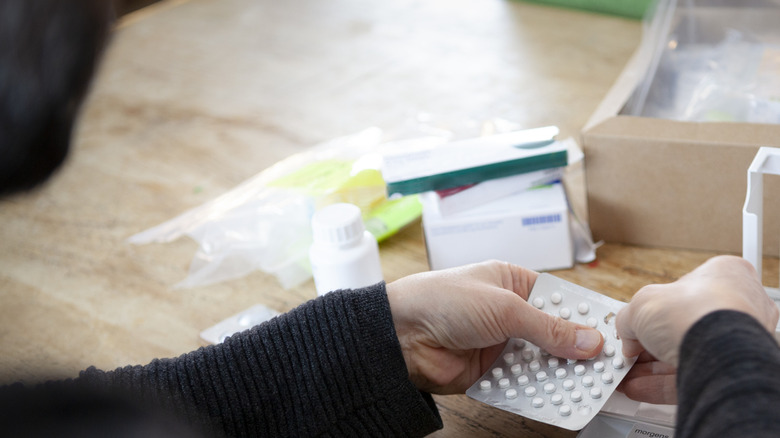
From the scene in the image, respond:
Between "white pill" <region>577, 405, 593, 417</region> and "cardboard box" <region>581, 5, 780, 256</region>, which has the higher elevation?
"cardboard box" <region>581, 5, 780, 256</region>

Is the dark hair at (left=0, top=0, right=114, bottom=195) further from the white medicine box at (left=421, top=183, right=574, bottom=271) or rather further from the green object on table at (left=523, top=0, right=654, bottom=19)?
the green object on table at (left=523, top=0, right=654, bottom=19)

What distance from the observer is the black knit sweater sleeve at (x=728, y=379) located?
43cm

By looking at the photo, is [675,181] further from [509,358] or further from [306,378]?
[306,378]

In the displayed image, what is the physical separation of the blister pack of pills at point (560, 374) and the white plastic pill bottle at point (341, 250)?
16 centimetres

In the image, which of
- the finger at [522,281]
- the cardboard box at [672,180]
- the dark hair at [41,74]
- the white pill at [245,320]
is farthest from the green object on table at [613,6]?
the dark hair at [41,74]

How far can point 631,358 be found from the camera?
60cm

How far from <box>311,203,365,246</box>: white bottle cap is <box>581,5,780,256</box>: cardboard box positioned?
9.8 inches

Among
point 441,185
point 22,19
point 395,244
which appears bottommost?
point 395,244

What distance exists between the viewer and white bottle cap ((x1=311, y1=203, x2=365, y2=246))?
70 centimetres

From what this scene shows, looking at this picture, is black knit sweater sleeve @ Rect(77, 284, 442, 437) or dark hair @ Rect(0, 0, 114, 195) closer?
dark hair @ Rect(0, 0, 114, 195)

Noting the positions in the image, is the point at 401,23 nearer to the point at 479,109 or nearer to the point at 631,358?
the point at 479,109

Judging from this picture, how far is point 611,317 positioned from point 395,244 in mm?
311

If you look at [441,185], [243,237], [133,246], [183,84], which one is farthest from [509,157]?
[183,84]

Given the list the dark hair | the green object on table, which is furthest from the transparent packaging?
the dark hair
